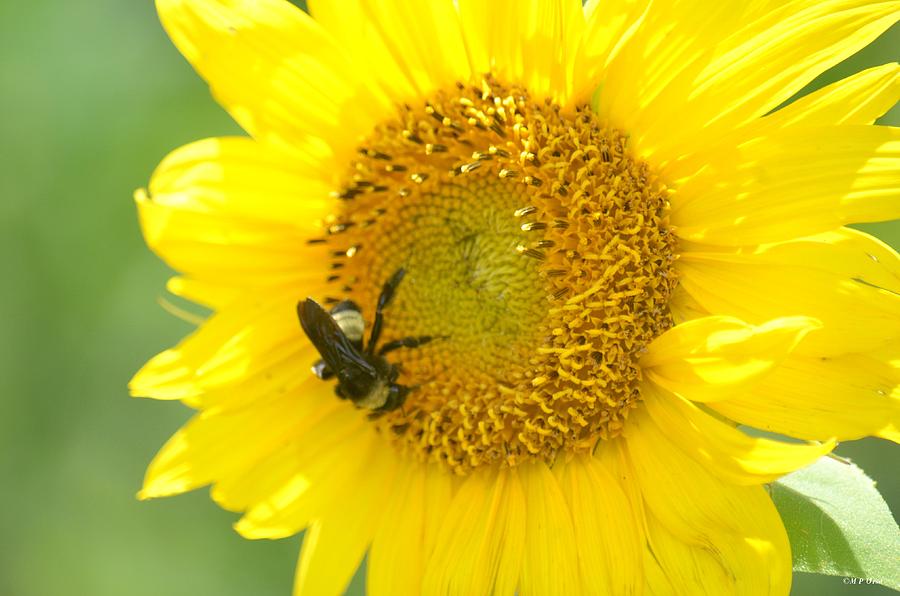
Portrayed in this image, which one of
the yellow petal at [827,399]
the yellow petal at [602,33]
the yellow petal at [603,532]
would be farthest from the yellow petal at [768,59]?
the yellow petal at [603,532]

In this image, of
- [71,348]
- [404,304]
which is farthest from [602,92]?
[71,348]

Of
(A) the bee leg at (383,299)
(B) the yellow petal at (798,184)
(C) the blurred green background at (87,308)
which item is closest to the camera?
(B) the yellow petal at (798,184)

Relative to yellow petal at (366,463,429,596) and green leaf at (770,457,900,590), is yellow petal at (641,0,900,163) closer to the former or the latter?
green leaf at (770,457,900,590)

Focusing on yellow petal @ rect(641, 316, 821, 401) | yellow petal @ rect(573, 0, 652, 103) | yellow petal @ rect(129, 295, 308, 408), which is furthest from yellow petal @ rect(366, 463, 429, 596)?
yellow petal @ rect(573, 0, 652, 103)

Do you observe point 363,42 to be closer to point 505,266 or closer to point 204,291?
point 505,266

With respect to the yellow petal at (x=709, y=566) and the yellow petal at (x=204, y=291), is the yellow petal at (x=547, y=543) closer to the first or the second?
the yellow petal at (x=709, y=566)

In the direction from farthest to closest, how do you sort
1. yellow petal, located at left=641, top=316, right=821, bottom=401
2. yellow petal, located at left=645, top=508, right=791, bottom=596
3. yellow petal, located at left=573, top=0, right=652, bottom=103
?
yellow petal, located at left=573, top=0, right=652, bottom=103 → yellow petal, located at left=645, top=508, right=791, bottom=596 → yellow petal, located at left=641, top=316, right=821, bottom=401

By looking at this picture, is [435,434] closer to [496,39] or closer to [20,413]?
[496,39]
